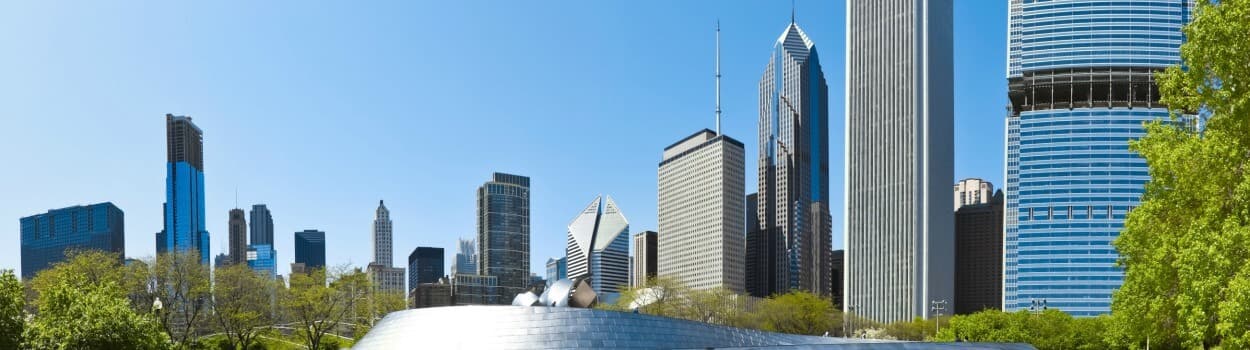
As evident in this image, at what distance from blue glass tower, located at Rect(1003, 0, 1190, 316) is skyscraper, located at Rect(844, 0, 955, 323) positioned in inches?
481

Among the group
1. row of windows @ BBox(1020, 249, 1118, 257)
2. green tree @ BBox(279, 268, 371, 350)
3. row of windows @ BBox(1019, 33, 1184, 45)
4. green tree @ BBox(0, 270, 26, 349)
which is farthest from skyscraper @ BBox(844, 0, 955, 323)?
green tree @ BBox(0, 270, 26, 349)

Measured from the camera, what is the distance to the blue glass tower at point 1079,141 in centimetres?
13862

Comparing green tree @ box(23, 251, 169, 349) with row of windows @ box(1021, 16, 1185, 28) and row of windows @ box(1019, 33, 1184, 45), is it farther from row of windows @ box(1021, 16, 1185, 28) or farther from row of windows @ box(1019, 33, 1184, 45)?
row of windows @ box(1019, 33, 1184, 45)

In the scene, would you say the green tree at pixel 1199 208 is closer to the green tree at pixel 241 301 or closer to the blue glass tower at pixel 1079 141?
the green tree at pixel 241 301

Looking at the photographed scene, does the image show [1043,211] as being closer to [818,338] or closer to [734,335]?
[818,338]

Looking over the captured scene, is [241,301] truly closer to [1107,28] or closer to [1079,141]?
[1079,141]

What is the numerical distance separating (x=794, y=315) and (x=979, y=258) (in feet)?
365

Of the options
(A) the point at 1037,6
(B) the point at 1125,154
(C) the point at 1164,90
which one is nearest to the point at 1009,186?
(B) the point at 1125,154

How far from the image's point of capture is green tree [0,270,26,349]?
28.3m

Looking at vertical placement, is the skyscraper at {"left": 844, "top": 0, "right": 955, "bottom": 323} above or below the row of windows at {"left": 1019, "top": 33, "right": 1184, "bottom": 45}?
below

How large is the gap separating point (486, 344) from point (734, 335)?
9682mm

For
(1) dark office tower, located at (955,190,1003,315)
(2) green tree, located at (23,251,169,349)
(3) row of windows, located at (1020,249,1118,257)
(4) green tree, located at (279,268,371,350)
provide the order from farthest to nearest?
(1) dark office tower, located at (955,190,1003,315), (3) row of windows, located at (1020,249,1118,257), (4) green tree, located at (279,268,371,350), (2) green tree, located at (23,251,169,349)

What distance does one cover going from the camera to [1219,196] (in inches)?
840

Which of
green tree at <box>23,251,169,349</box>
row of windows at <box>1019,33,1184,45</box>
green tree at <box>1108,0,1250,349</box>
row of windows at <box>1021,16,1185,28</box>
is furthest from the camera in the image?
row of windows at <box>1019,33,1184,45</box>
